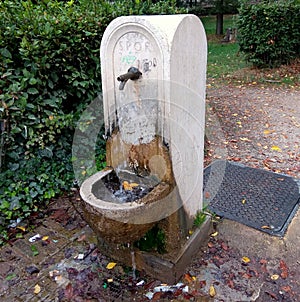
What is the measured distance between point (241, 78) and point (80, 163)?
6.00 meters

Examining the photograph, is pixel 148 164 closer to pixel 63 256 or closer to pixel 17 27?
pixel 63 256

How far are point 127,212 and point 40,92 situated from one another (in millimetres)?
1716

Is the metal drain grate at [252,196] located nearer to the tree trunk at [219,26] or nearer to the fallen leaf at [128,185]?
the fallen leaf at [128,185]

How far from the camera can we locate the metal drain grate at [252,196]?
2.99 metres

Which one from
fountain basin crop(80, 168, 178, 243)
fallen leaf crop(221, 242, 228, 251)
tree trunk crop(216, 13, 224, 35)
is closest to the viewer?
fountain basin crop(80, 168, 178, 243)

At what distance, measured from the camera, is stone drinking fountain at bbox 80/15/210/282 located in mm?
1971

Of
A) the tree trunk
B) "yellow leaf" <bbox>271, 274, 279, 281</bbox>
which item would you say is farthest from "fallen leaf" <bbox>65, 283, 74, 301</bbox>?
the tree trunk

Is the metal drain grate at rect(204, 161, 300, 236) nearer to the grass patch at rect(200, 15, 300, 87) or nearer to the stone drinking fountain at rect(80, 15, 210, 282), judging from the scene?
the stone drinking fountain at rect(80, 15, 210, 282)

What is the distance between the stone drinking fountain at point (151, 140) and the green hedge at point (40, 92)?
0.93 m

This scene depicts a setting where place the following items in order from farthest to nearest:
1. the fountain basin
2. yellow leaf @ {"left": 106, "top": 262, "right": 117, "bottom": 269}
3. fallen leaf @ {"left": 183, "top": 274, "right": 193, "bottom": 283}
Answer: yellow leaf @ {"left": 106, "top": 262, "right": 117, "bottom": 269} → fallen leaf @ {"left": 183, "top": 274, "right": 193, "bottom": 283} → the fountain basin

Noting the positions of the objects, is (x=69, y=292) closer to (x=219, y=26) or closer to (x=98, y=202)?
(x=98, y=202)

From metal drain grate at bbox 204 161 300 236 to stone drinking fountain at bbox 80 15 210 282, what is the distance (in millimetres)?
682

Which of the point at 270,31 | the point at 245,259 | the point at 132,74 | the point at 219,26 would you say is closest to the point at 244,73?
the point at 270,31

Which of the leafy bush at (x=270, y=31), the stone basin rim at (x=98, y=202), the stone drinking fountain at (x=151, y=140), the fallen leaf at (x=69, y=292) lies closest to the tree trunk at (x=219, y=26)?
the leafy bush at (x=270, y=31)
